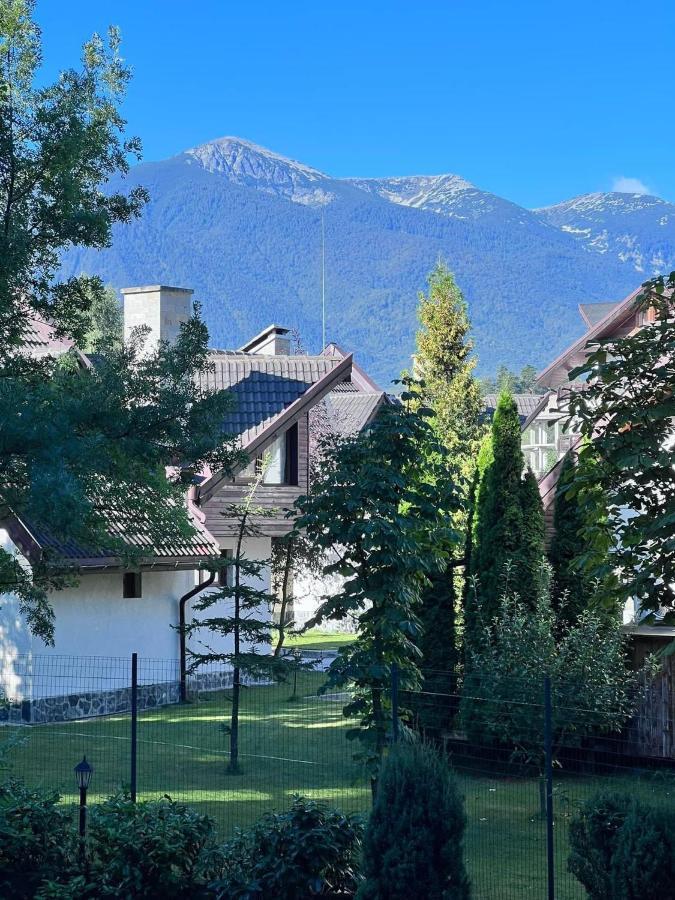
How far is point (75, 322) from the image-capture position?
14.9 metres

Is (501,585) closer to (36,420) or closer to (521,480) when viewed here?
(521,480)

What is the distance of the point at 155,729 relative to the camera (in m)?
20.3

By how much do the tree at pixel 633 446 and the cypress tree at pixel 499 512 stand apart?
8.35 metres

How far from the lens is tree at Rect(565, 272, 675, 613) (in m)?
8.08

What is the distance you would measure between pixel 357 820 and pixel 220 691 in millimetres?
15425

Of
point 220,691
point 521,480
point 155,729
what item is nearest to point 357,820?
point 521,480

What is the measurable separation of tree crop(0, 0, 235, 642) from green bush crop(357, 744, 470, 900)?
4.17 m

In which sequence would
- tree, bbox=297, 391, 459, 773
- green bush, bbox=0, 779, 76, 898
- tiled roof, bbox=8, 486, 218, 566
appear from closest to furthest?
green bush, bbox=0, 779, 76, 898 < tree, bbox=297, 391, 459, 773 < tiled roof, bbox=8, 486, 218, 566

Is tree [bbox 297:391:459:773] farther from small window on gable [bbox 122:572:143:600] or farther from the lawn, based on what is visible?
small window on gable [bbox 122:572:143:600]

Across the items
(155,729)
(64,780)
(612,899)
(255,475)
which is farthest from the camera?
(255,475)

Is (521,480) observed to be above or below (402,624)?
above

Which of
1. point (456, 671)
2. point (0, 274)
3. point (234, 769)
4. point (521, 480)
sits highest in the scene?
point (0, 274)

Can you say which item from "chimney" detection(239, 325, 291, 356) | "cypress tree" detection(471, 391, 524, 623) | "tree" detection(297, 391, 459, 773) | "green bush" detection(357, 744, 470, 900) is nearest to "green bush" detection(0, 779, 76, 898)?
"green bush" detection(357, 744, 470, 900)

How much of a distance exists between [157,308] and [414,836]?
19878mm
